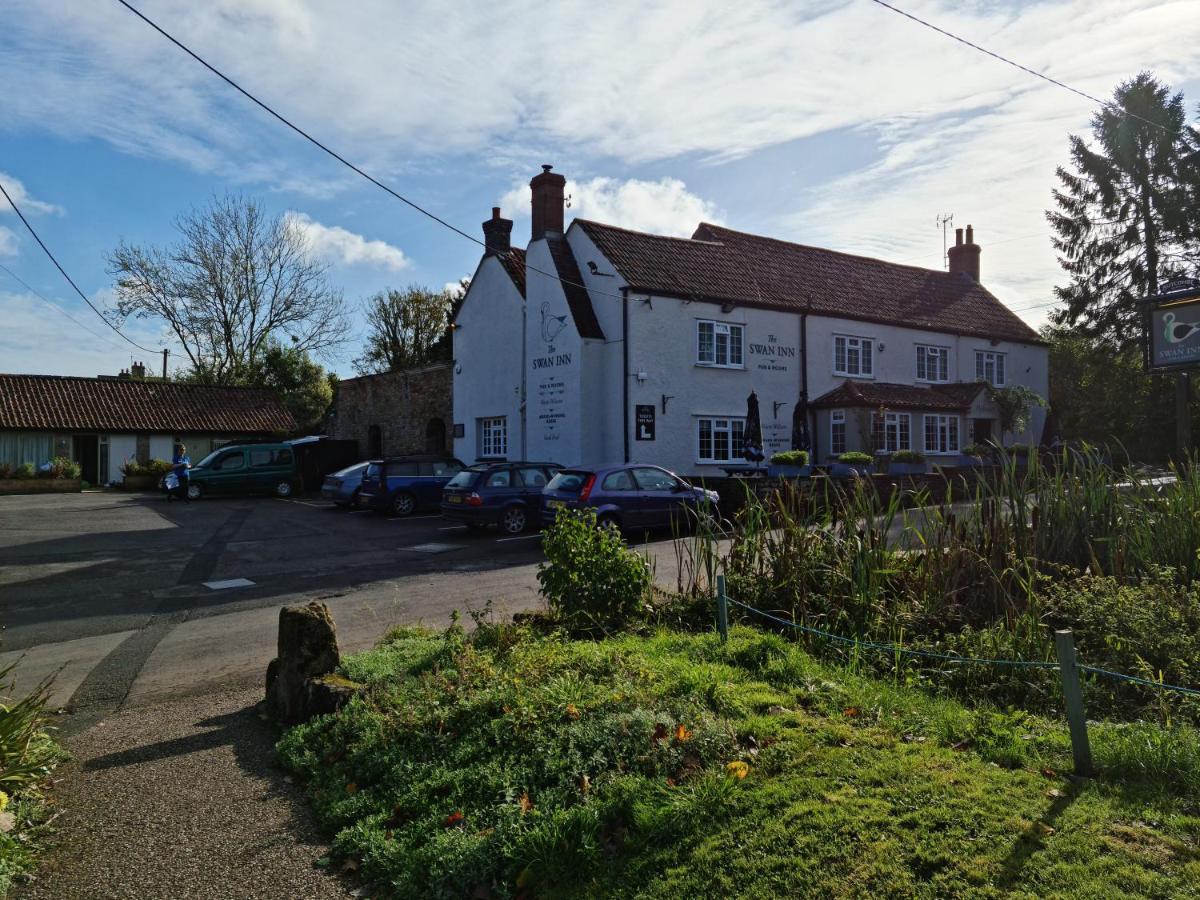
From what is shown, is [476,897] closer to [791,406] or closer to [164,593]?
[164,593]

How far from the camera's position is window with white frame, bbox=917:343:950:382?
28.5m

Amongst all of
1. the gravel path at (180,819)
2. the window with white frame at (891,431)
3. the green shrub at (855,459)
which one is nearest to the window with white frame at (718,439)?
the green shrub at (855,459)

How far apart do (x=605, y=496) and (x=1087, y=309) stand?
104 feet

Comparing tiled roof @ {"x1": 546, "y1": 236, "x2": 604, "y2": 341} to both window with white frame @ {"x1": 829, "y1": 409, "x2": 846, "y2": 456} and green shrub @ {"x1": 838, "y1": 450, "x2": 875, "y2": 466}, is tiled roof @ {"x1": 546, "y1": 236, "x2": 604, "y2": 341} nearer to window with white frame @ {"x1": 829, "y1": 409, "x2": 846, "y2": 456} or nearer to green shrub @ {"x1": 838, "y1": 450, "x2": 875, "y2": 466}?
green shrub @ {"x1": 838, "y1": 450, "x2": 875, "y2": 466}

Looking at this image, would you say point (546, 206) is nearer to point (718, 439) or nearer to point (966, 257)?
point (718, 439)

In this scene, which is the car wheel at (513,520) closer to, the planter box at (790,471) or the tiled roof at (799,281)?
the planter box at (790,471)

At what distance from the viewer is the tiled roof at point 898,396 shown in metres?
24.6

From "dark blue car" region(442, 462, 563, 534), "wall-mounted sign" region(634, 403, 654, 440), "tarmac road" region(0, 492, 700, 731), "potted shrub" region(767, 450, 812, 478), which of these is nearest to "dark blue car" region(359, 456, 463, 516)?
"tarmac road" region(0, 492, 700, 731)

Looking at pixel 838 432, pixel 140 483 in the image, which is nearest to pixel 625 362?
pixel 838 432

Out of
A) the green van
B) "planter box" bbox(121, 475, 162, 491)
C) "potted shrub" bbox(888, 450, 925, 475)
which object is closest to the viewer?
"potted shrub" bbox(888, 450, 925, 475)

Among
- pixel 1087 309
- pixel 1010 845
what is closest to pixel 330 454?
pixel 1010 845

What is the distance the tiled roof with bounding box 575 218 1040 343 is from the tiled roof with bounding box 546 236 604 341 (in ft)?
3.18

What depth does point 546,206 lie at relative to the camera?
24422 millimetres

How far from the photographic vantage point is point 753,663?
565 cm
